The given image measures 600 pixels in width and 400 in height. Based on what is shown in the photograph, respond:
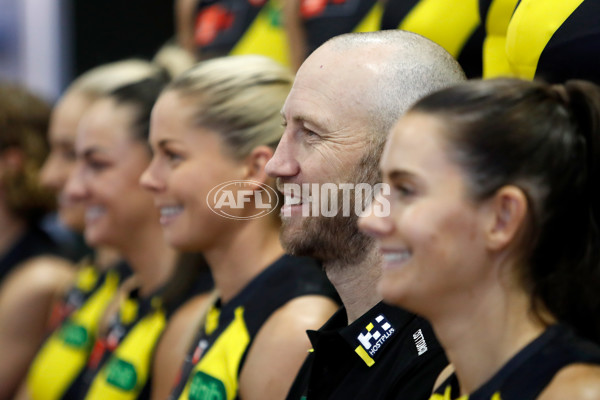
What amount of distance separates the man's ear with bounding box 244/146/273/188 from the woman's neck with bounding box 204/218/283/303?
0.29ft

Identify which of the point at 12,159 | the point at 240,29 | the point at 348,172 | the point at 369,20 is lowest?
the point at 12,159

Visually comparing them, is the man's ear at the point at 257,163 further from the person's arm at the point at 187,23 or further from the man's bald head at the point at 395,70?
the person's arm at the point at 187,23

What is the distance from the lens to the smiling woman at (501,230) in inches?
43.1

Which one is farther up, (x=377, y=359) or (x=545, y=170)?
(x=545, y=170)

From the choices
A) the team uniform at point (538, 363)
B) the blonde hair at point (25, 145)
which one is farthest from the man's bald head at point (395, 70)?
the blonde hair at point (25, 145)

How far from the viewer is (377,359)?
4.77 feet

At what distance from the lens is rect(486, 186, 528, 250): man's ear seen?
108 cm

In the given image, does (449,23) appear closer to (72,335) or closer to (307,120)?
(307,120)

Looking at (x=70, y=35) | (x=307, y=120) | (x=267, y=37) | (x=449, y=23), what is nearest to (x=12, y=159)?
(x=267, y=37)

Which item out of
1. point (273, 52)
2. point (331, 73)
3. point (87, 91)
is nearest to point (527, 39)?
point (331, 73)

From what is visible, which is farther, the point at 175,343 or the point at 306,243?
the point at 175,343

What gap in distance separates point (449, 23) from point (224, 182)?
0.58 meters

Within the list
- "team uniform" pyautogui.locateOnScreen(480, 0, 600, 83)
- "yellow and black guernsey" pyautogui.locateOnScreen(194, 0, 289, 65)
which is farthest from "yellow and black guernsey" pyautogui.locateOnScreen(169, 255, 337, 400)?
"yellow and black guernsey" pyautogui.locateOnScreen(194, 0, 289, 65)

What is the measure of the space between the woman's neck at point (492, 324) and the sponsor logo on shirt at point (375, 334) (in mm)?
327
